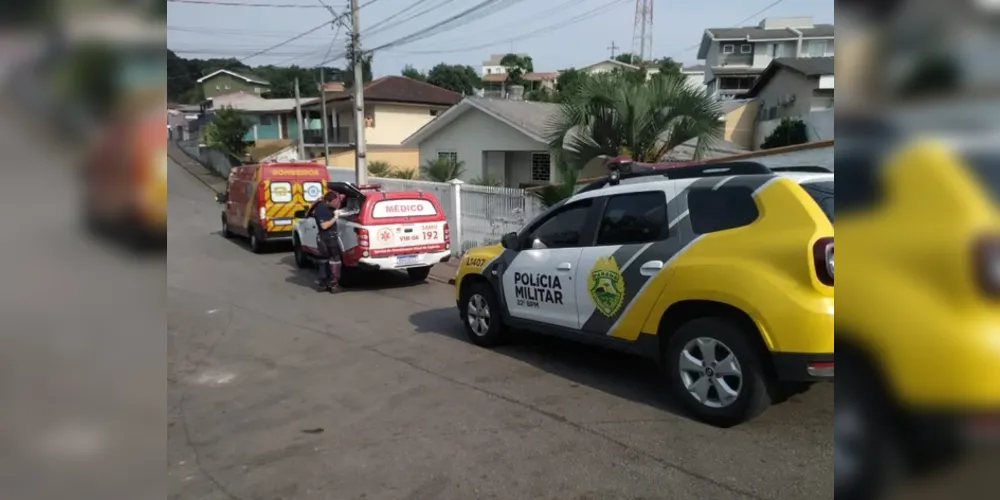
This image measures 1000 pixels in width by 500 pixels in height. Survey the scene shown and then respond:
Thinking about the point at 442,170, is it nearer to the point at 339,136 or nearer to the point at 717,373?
the point at 717,373

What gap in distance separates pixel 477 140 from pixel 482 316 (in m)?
16.7

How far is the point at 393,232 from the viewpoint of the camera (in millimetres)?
11375

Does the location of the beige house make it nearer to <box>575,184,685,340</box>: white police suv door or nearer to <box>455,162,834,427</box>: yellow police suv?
<box>455,162,834,427</box>: yellow police suv

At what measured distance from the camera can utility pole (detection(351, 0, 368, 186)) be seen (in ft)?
64.5

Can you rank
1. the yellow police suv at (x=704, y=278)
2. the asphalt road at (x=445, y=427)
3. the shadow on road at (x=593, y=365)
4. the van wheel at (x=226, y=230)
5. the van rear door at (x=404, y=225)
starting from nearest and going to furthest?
the asphalt road at (x=445, y=427), the yellow police suv at (x=704, y=278), the shadow on road at (x=593, y=365), the van rear door at (x=404, y=225), the van wheel at (x=226, y=230)

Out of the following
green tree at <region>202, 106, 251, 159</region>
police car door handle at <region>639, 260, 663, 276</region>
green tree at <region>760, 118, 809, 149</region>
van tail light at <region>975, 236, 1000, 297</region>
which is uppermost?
green tree at <region>202, 106, 251, 159</region>

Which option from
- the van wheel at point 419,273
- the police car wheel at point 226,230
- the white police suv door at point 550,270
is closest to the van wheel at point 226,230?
the police car wheel at point 226,230

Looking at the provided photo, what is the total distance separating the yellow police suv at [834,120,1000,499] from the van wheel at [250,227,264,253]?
53.9ft

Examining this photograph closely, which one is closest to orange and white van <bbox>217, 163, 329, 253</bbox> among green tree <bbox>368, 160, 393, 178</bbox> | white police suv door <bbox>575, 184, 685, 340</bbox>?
green tree <bbox>368, 160, 393, 178</bbox>

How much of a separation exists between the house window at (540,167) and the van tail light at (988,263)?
2072 cm

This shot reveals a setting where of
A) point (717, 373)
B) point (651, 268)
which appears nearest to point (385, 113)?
point (651, 268)

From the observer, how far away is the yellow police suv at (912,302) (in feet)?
3.30

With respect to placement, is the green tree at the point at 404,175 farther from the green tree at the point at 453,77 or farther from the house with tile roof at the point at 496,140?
the green tree at the point at 453,77

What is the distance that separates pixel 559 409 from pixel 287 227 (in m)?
12.5
